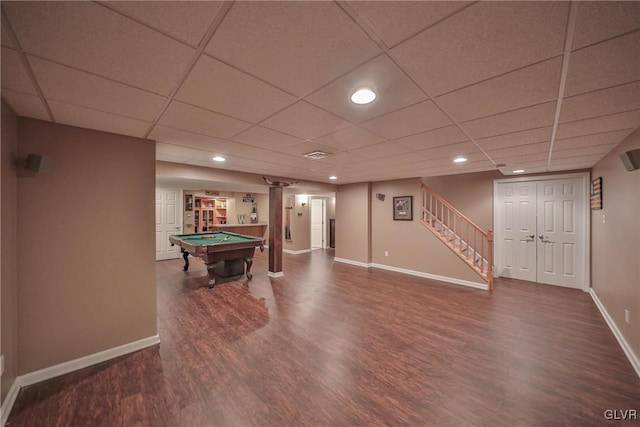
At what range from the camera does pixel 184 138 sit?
251 centimetres

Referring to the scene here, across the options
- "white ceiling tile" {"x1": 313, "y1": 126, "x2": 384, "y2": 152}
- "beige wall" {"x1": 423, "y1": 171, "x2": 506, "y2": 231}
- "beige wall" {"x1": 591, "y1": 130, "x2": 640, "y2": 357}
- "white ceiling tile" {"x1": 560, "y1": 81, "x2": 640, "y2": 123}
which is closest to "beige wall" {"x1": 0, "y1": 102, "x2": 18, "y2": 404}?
"white ceiling tile" {"x1": 313, "y1": 126, "x2": 384, "y2": 152}

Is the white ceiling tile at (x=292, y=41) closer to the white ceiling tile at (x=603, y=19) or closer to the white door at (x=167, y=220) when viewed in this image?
the white ceiling tile at (x=603, y=19)

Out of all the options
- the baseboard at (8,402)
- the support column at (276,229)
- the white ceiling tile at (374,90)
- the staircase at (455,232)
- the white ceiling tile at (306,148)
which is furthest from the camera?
the support column at (276,229)

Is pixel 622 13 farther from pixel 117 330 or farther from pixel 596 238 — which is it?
pixel 596 238

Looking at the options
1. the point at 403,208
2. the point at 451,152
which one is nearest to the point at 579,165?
the point at 451,152

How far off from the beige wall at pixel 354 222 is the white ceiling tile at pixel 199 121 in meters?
4.58

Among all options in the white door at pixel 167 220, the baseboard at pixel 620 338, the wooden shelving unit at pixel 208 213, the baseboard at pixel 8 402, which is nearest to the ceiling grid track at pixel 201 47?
the baseboard at pixel 8 402


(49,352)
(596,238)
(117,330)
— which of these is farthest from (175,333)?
(596,238)

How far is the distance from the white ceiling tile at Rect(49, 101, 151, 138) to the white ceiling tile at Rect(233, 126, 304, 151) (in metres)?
0.83

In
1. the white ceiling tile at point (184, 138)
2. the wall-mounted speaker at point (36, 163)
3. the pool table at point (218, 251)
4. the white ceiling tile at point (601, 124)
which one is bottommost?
the pool table at point (218, 251)

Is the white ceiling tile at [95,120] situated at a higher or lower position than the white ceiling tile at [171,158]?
lower

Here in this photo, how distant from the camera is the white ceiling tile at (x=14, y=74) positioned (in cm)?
114

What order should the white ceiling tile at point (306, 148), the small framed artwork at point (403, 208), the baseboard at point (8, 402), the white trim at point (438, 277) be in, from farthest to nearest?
the small framed artwork at point (403, 208)
the white trim at point (438, 277)
the white ceiling tile at point (306, 148)
the baseboard at point (8, 402)

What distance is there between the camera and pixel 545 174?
15.6ft
